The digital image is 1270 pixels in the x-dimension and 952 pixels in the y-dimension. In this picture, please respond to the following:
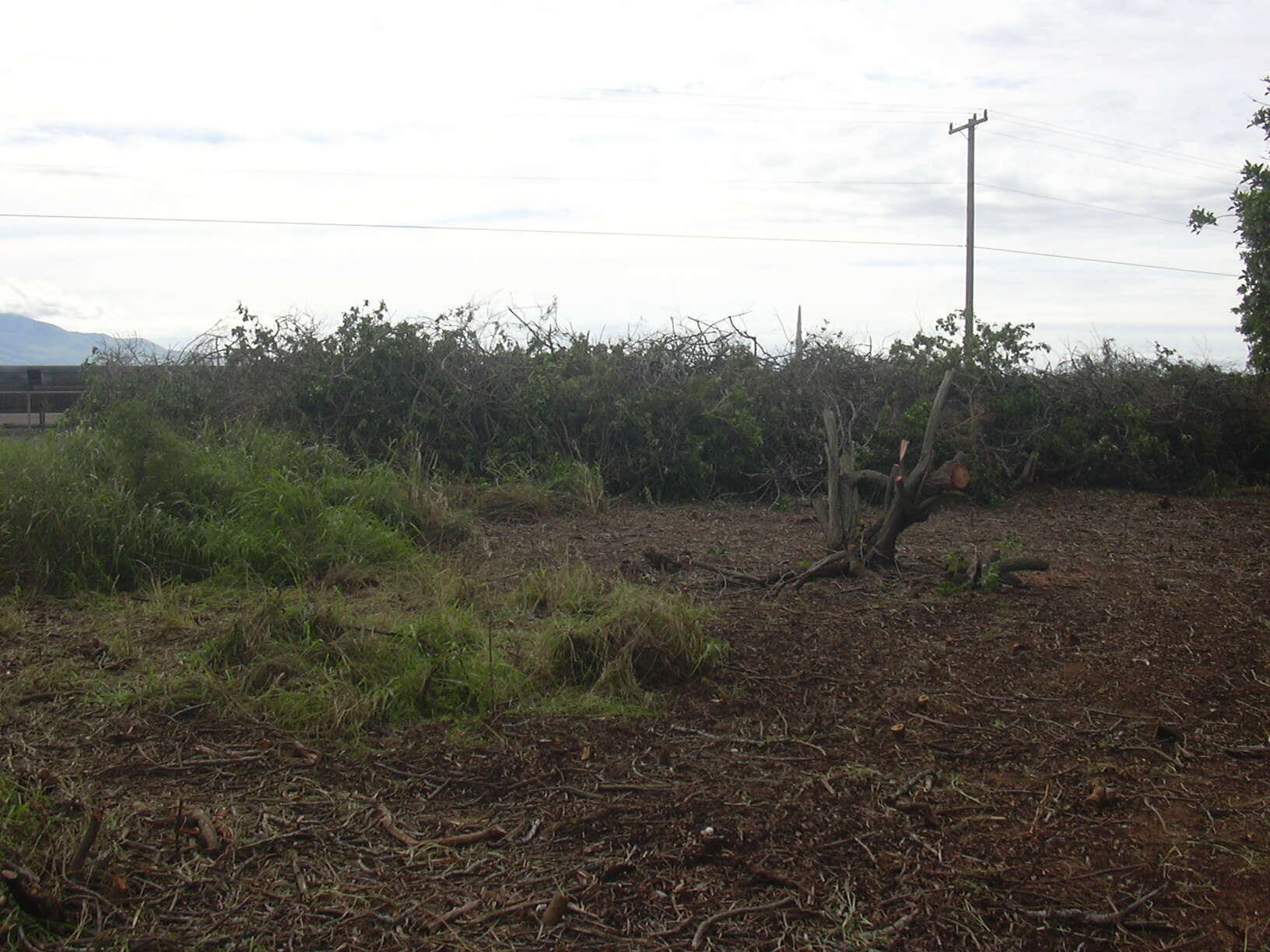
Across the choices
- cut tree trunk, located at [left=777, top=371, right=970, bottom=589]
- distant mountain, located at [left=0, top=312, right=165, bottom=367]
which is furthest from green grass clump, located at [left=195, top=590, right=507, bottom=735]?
distant mountain, located at [left=0, top=312, right=165, bottom=367]

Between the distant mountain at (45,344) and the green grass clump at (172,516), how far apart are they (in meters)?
3.22

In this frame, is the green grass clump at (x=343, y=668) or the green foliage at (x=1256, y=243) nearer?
the green grass clump at (x=343, y=668)

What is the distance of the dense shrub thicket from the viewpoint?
988 cm

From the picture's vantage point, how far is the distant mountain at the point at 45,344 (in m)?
10.5

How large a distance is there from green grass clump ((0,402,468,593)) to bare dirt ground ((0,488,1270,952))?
3.53ft

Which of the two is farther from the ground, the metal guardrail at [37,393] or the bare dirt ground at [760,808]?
the metal guardrail at [37,393]

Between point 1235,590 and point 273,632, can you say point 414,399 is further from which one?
point 1235,590

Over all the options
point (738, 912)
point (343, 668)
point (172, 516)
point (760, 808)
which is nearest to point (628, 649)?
point (343, 668)

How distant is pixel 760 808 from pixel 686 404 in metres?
7.45

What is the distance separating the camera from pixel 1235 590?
605 centimetres

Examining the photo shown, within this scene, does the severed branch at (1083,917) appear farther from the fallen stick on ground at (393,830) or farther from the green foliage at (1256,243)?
the green foliage at (1256,243)

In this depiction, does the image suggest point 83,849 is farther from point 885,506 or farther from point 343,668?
point 885,506

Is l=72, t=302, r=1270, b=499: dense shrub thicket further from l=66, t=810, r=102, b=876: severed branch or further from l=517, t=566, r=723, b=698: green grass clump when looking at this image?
l=66, t=810, r=102, b=876: severed branch

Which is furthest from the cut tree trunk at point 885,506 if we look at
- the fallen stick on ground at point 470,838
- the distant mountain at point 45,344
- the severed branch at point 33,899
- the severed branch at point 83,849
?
the distant mountain at point 45,344
